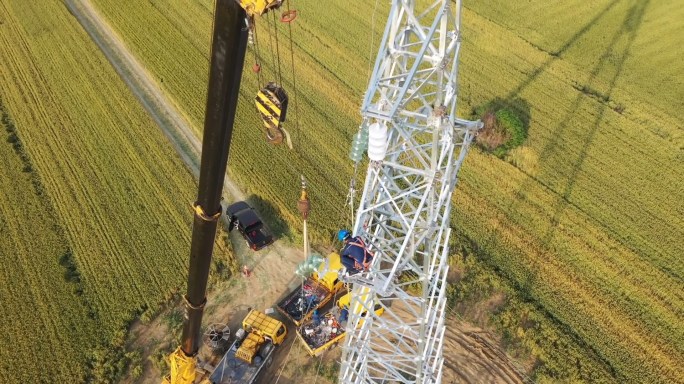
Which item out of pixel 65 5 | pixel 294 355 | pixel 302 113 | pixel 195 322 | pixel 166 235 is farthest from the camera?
pixel 65 5

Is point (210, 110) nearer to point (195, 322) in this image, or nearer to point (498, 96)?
point (195, 322)

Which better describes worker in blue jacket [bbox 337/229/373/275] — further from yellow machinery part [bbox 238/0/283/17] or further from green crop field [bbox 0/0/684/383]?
green crop field [bbox 0/0/684/383]

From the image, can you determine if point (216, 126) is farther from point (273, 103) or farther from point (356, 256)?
point (356, 256)

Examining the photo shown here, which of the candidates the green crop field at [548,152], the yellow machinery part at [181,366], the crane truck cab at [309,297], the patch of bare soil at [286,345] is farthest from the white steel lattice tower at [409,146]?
the yellow machinery part at [181,366]

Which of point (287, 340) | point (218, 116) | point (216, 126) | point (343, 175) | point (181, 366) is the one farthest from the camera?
point (343, 175)

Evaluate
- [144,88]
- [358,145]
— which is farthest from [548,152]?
[144,88]

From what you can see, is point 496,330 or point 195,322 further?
point 496,330

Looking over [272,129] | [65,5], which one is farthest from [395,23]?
[65,5]
